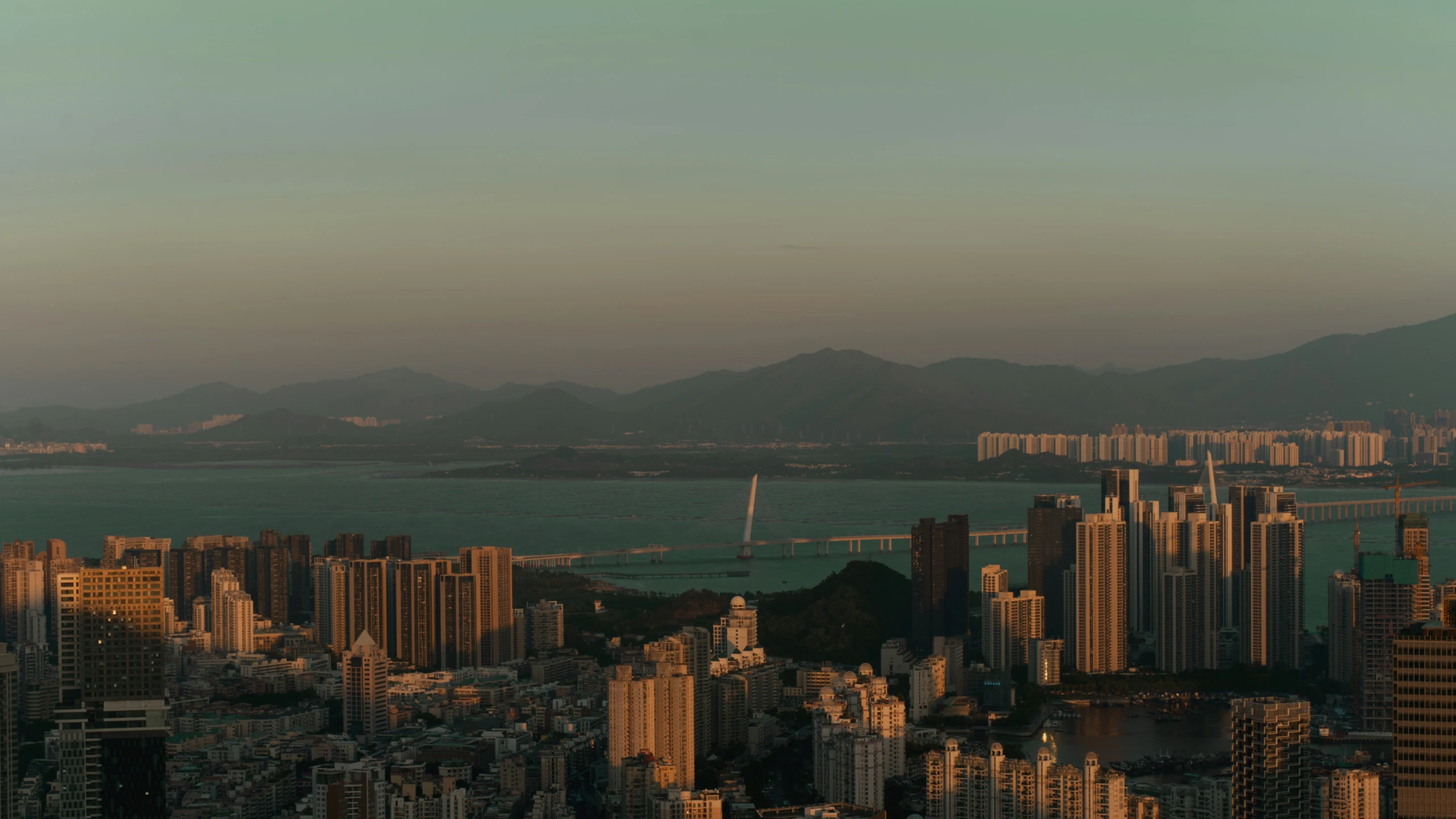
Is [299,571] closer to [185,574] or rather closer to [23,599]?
[185,574]

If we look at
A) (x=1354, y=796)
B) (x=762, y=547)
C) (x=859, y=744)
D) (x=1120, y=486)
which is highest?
(x=1120, y=486)

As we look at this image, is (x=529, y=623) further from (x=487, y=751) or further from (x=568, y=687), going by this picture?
(x=487, y=751)

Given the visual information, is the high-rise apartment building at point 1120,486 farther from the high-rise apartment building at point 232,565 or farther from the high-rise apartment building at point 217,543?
the high-rise apartment building at point 217,543

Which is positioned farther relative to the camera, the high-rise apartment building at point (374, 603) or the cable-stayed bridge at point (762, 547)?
the cable-stayed bridge at point (762, 547)

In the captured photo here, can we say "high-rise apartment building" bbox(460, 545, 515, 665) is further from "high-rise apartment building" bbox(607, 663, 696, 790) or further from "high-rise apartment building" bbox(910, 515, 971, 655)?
"high-rise apartment building" bbox(607, 663, 696, 790)

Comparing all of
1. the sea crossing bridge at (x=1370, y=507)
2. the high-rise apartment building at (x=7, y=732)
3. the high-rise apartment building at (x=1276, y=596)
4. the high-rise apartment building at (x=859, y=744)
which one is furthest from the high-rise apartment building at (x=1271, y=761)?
the sea crossing bridge at (x=1370, y=507)

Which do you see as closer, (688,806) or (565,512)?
(688,806)

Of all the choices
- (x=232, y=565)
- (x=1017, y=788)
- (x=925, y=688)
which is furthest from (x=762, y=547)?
(x=1017, y=788)

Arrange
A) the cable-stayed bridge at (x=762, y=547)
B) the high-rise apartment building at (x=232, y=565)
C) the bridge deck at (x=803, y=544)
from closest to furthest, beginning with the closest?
the high-rise apartment building at (x=232, y=565) < the bridge deck at (x=803, y=544) < the cable-stayed bridge at (x=762, y=547)
